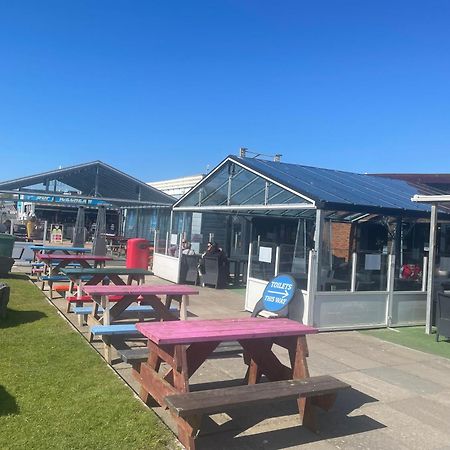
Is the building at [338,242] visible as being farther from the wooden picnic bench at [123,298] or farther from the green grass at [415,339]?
the wooden picnic bench at [123,298]

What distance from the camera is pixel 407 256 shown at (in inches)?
408

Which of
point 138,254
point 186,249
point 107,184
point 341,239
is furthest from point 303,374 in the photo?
point 107,184

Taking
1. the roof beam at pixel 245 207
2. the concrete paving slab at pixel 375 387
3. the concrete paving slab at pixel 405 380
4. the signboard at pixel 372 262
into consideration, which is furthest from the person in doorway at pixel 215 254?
the concrete paving slab at pixel 375 387

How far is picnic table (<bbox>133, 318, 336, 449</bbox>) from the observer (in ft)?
12.0

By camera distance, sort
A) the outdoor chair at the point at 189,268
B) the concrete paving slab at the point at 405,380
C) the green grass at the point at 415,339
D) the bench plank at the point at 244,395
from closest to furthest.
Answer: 1. the bench plank at the point at 244,395
2. the concrete paving slab at the point at 405,380
3. the green grass at the point at 415,339
4. the outdoor chair at the point at 189,268

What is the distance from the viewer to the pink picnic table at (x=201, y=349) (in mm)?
4070

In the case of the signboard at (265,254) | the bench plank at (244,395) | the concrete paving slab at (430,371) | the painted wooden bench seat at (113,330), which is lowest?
the concrete paving slab at (430,371)

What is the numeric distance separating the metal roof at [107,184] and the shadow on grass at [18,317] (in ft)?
65.7

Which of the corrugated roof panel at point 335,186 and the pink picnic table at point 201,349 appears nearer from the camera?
the pink picnic table at point 201,349

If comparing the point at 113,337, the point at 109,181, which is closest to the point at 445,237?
the point at 113,337

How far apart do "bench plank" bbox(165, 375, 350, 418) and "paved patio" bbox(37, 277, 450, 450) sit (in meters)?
0.40

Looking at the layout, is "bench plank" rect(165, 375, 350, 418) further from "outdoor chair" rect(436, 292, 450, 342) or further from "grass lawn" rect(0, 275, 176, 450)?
"outdoor chair" rect(436, 292, 450, 342)

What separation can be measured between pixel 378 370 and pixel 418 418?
1.61m

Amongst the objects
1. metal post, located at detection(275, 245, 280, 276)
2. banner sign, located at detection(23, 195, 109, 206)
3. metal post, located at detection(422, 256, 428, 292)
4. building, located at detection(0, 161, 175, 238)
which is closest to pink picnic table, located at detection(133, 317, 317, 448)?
metal post, located at detection(275, 245, 280, 276)
